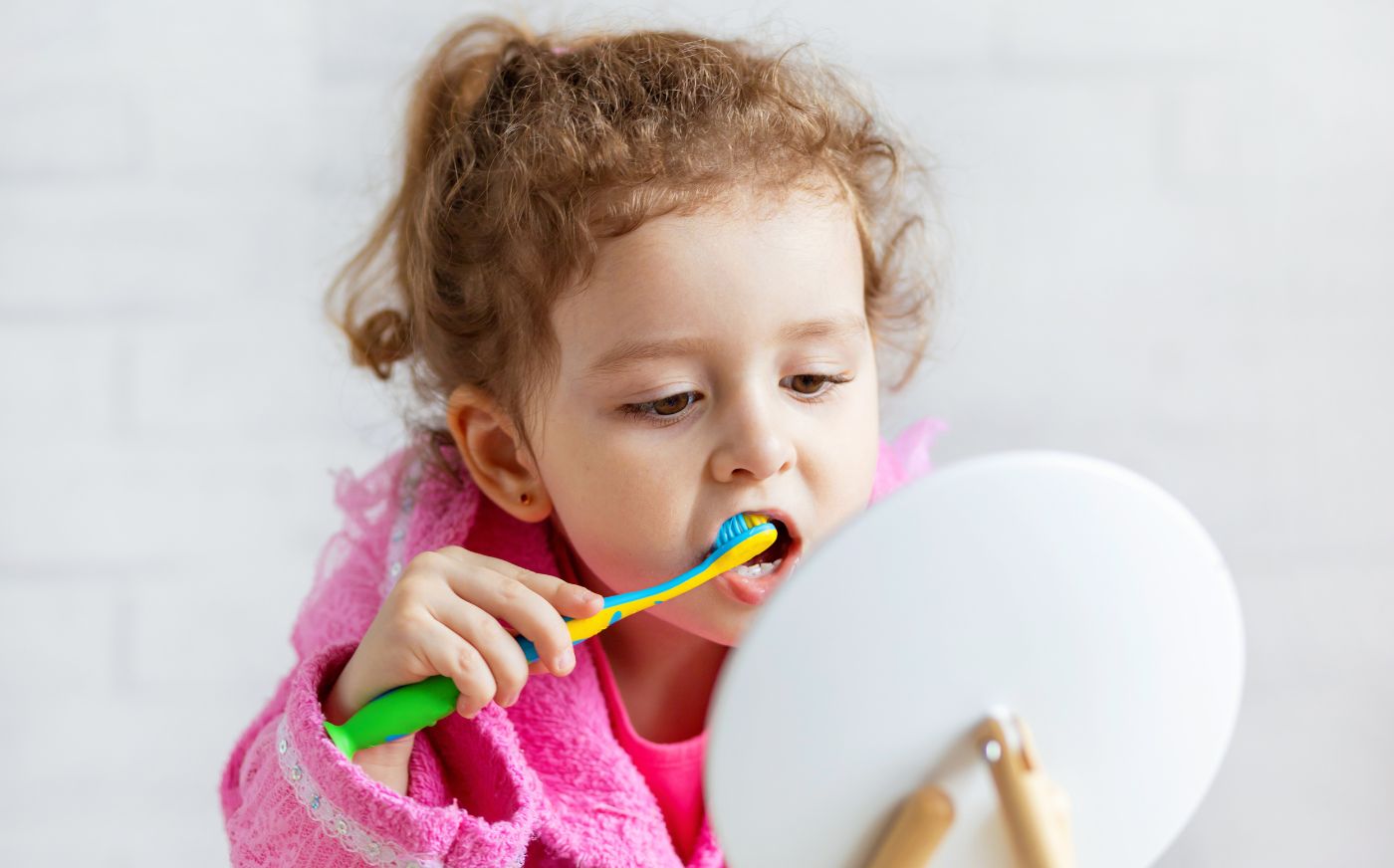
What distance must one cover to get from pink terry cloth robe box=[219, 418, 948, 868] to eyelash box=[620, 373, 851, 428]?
17cm

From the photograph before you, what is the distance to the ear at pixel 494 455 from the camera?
2.60 feet

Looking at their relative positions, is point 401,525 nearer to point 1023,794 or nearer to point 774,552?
point 774,552

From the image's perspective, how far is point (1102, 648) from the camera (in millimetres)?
502

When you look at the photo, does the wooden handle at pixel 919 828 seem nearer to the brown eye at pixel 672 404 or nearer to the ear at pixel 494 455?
the brown eye at pixel 672 404

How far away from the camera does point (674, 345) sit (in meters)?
0.67

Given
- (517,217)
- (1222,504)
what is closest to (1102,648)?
(517,217)

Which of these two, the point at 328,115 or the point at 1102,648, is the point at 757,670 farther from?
the point at 328,115

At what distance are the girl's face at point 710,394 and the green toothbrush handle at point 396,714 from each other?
121 mm

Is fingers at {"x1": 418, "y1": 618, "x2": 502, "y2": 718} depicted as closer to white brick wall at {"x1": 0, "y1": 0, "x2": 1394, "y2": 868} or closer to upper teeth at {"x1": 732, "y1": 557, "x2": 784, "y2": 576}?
upper teeth at {"x1": 732, "y1": 557, "x2": 784, "y2": 576}

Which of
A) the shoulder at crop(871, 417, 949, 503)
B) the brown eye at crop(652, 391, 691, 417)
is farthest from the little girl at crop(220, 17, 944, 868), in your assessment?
the shoulder at crop(871, 417, 949, 503)

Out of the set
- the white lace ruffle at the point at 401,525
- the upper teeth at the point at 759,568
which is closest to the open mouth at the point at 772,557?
the upper teeth at the point at 759,568

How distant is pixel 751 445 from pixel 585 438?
0.31ft

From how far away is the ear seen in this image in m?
0.79

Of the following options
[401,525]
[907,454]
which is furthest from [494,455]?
[907,454]
